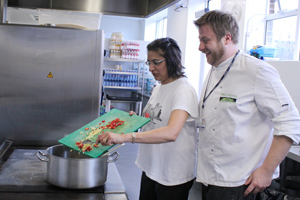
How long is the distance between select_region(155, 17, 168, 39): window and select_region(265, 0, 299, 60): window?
3.96 meters

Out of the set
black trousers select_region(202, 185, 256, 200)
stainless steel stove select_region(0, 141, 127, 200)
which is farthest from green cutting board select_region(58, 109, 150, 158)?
black trousers select_region(202, 185, 256, 200)

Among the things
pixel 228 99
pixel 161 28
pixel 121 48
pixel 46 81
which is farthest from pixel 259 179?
pixel 161 28

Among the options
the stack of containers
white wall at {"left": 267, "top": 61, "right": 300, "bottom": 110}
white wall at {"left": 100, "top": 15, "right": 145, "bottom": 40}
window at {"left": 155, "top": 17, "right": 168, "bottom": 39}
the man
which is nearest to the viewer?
the man

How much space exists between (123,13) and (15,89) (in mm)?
948

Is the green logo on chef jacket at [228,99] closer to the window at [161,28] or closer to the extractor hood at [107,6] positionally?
the extractor hood at [107,6]

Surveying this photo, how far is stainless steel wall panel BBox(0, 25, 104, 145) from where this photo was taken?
2.12 metres

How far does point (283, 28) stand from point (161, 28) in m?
4.68

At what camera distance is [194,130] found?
4.64 ft

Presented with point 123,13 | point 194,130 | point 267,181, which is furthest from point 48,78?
point 267,181

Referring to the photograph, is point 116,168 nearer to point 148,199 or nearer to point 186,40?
point 148,199

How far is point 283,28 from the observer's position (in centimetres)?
375

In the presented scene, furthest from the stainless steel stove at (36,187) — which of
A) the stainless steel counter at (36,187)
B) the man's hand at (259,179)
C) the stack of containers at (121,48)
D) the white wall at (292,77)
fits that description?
the stack of containers at (121,48)

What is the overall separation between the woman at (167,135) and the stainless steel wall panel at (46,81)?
795 mm

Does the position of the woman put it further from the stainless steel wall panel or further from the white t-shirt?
the stainless steel wall panel
